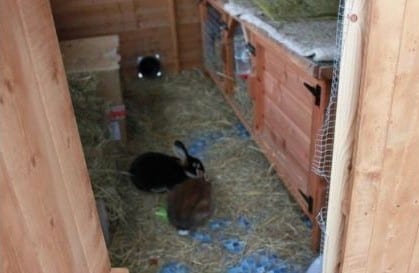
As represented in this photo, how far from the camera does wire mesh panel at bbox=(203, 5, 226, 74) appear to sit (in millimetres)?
3093

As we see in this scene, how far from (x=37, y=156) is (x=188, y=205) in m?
1.22

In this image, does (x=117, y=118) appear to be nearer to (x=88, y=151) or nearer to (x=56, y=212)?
(x=88, y=151)

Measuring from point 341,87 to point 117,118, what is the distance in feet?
6.24

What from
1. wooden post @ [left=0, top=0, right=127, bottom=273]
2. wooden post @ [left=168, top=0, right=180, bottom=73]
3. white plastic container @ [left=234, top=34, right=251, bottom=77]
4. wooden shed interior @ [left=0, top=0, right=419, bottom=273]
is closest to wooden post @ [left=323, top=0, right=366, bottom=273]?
→ wooden shed interior @ [left=0, top=0, right=419, bottom=273]

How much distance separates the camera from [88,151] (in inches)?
81.9

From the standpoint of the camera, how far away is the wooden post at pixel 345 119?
2.56 feet

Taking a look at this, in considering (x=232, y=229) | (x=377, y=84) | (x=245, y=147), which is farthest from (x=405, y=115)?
(x=245, y=147)

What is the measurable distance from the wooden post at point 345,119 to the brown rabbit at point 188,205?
1.00 metres

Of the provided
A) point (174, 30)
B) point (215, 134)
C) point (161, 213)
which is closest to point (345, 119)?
point (161, 213)

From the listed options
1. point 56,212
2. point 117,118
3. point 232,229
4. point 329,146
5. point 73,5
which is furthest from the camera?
point 73,5

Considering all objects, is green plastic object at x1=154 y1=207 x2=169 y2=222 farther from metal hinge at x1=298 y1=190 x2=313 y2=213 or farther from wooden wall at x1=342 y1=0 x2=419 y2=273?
wooden wall at x1=342 y1=0 x2=419 y2=273

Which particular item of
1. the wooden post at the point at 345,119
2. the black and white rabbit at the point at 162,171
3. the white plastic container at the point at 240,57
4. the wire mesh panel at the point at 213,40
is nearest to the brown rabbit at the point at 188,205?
the black and white rabbit at the point at 162,171

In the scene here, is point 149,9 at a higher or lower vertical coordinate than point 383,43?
lower

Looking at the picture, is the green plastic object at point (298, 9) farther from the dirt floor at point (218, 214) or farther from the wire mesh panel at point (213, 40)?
the dirt floor at point (218, 214)
